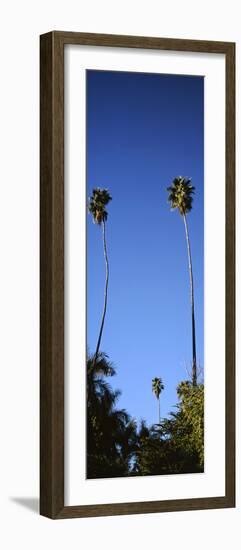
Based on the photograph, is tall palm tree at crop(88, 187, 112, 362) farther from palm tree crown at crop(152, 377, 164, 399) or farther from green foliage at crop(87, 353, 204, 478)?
palm tree crown at crop(152, 377, 164, 399)

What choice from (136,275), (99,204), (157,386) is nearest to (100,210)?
(99,204)

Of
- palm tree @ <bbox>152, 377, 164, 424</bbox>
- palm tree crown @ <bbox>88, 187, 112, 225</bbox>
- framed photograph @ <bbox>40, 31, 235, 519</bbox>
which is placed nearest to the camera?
framed photograph @ <bbox>40, 31, 235, 519</bbox>

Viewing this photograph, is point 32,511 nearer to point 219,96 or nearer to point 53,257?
point 53,257

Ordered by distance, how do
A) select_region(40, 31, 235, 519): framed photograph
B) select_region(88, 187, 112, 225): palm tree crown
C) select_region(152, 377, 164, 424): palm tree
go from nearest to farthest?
select_region(40, 31, 235, 519): framed photograph, select_region(88, 187, 112, 225): palm tree crown, select_region(152, 377, 164, 424): palm tree

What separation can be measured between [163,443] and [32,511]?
84 centimetres

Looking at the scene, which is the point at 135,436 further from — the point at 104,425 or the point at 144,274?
the point at 144,274

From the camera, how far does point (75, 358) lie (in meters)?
8.96

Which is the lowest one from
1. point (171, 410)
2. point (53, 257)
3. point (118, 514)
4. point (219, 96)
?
point (118, 514)

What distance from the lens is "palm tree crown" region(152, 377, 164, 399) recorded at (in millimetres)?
9234

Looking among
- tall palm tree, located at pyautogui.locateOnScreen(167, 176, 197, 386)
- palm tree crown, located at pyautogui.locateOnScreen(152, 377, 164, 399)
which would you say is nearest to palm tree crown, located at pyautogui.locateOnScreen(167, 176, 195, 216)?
tall palm tree, located at pyautogui.locateOnScreen(167, 176, 197, 386)

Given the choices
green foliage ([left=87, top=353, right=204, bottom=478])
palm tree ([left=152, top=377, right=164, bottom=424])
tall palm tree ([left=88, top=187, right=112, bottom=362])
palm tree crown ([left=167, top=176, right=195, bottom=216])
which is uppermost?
palm tree crown ([left=167, top=176, right=195, bottom=216])

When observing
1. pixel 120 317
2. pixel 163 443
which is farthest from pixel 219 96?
pixel 163 443

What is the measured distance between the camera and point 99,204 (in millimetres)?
9078

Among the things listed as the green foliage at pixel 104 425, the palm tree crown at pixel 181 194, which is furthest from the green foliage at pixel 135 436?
the palm tree crown at pixel 181 194
